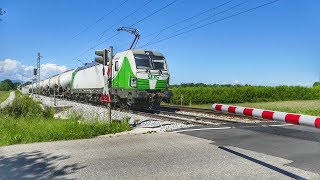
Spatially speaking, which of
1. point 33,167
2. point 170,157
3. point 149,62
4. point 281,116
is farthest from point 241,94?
point 281,116

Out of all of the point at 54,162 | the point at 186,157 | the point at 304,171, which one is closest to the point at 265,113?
the point at 304,171

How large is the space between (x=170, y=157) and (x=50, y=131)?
4.71 m

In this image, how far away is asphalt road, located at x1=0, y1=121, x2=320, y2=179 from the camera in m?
6.36

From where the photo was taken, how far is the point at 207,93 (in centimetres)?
3847

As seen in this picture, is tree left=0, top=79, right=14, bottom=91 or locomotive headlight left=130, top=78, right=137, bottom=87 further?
tree left=0, top=79, right=14, bottom=91

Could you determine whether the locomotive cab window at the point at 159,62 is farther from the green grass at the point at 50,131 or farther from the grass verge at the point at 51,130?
the green grass at the point at 50,131

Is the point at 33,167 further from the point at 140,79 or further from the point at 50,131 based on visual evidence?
the point at 140,79

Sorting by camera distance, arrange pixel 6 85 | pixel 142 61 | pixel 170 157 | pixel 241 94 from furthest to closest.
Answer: pixel 6 85, pixel 241 94, pixel 142 61, pixel 170 157

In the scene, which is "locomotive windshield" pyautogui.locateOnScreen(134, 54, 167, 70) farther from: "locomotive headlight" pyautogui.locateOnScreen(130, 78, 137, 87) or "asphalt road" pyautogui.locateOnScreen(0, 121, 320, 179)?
"asphalt road" pyautogui.locateOnScreen(0, 121, 320, 179)

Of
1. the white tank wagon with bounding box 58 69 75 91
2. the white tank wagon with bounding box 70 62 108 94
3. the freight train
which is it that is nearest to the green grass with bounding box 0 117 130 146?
the freight train

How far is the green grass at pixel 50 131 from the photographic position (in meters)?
10.2

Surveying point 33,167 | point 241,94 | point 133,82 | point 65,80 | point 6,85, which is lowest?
point 33,167

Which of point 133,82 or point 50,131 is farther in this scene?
point 133,82

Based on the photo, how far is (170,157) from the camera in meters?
7.60
